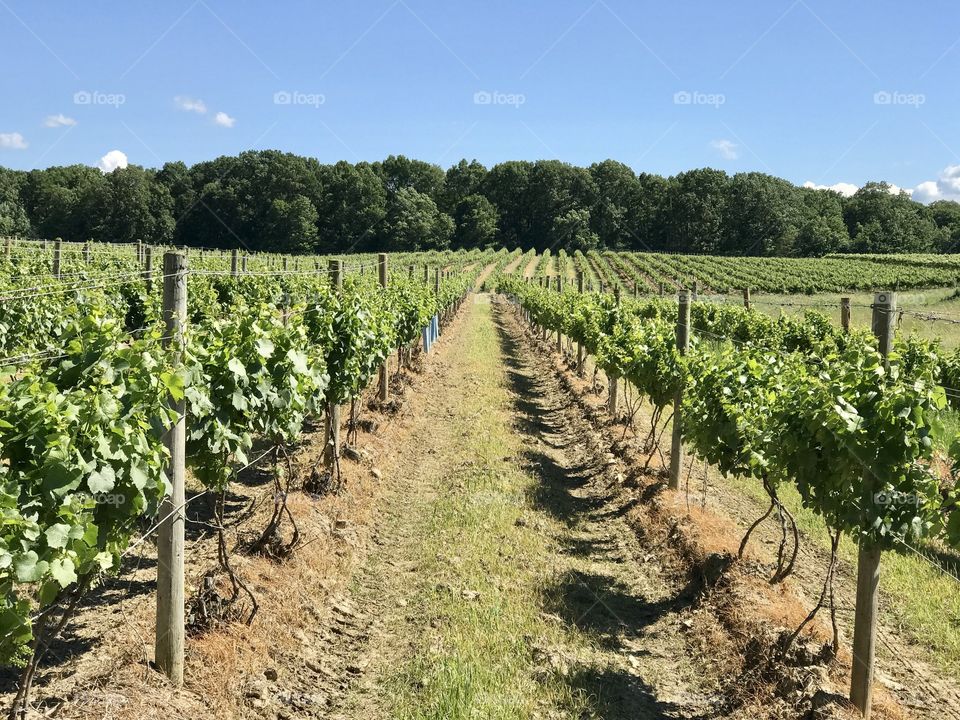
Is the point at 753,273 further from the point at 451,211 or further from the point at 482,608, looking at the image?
the point at 482,608

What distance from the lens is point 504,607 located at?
6562mm

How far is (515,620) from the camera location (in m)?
6.34

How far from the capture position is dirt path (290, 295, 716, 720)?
530cm

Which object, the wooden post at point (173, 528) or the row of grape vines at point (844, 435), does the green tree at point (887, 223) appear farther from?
the wooden post at point (173, 528)

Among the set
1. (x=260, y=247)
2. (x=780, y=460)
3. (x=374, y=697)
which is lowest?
(x=374, y=697)

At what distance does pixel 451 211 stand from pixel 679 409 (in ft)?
353

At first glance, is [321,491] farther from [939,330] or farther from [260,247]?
[260,247]

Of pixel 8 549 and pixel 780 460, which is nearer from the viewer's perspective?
pixel 8 549

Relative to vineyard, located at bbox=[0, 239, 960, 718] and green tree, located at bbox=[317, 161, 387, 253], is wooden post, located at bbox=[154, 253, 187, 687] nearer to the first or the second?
vineyard, located at bbox=[0, 239, 960, 718]

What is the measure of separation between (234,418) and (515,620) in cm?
291

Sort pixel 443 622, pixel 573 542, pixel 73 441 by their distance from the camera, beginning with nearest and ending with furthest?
pixel 73 441
pixel 443 622
pixel 573 542

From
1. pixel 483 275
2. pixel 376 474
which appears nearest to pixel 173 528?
pixel 376 474

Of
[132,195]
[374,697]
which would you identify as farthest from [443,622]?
[132,195]

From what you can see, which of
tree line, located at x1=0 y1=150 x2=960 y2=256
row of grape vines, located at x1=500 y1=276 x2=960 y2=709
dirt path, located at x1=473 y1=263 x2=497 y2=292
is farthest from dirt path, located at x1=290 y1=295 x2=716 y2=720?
tree line, located at x1=0 y1=150 x2=960 y2=256
